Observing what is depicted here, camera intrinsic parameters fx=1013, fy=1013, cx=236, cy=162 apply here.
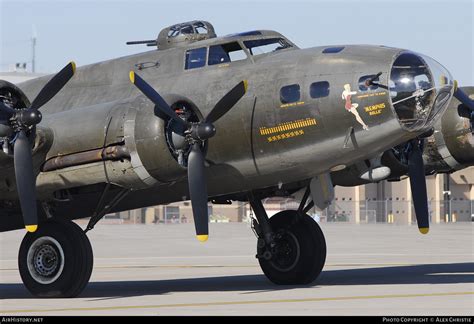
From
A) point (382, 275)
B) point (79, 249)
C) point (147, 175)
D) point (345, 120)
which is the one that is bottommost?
point (382, 275)

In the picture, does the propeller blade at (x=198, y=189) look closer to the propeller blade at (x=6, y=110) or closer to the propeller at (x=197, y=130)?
the propeller at (x=197, y=130)

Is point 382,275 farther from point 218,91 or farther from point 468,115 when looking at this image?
point 218,91

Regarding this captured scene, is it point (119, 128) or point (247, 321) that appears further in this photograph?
point (119, 128)

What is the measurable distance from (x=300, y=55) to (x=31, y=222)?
716 cm

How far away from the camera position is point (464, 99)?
25.4 metres

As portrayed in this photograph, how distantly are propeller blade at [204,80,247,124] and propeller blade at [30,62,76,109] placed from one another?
139 inches

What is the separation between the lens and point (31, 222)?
22438mm

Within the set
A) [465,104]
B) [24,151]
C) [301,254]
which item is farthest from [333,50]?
[24,151]

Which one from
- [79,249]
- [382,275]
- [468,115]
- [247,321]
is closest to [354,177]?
[468,115]

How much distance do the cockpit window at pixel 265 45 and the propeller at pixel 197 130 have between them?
2080 millimetres

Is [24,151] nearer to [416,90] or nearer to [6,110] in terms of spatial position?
[6,110]

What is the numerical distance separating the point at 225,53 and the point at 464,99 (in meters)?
6.13

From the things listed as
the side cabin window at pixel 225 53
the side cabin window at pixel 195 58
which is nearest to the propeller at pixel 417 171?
the side cabin window at pixel 225 53

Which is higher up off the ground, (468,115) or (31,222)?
(468,115)
